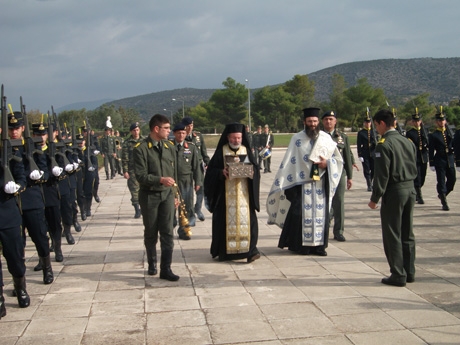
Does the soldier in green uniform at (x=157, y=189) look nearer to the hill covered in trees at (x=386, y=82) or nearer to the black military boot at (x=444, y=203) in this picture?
the black military boot at (x=444, y=203)

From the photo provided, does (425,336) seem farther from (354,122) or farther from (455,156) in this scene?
(354,122)

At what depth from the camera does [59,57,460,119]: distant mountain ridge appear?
160 metres

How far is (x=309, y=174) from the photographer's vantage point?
7.73 meters

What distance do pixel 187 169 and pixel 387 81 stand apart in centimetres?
17393

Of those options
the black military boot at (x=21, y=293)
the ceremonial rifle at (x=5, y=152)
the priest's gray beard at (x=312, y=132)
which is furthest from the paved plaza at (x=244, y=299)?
the priest's gray beard at (x=312, y=132)

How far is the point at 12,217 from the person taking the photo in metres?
5.49

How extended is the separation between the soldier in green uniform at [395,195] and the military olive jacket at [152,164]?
2.51 metres

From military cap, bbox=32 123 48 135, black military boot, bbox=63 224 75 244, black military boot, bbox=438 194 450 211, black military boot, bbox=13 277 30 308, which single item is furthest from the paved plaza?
black military boot, bbox=438 194 450 211

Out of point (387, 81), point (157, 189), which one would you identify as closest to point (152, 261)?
point (157, 189)

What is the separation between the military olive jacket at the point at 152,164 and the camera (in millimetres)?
6496

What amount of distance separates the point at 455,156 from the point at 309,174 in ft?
16.1

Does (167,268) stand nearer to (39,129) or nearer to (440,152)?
(39,129)

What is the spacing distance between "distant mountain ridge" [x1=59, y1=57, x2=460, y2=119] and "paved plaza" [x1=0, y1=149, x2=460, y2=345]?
148081mm

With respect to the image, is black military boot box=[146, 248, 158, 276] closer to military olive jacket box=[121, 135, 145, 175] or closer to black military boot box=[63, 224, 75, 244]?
black military boot box=[63, 224, 75, 244]
